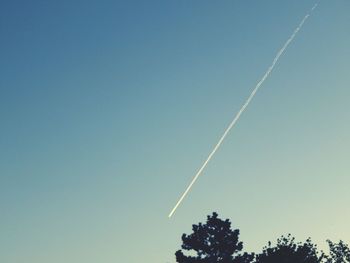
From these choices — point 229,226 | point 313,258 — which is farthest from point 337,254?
point 229,226

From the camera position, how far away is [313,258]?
51531 millimetres

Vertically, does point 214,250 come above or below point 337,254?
below

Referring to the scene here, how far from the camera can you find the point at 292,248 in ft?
173

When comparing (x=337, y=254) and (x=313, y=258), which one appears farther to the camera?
(x=337, y=254)

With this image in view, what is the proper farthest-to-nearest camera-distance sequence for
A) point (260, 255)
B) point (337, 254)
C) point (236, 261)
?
1. point (337, 254)
2. point (260, 255)
3. point (236, 261)

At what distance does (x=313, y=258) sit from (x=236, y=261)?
17336 mm

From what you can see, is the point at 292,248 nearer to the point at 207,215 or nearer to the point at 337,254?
the point at 207,215

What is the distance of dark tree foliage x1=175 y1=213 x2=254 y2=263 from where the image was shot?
40.3 meters

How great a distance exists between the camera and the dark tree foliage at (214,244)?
4028cm

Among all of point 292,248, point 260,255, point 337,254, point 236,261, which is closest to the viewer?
point 236,261

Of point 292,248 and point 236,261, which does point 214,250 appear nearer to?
point 236,261

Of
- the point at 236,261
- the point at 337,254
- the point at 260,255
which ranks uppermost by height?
the point at 337,254

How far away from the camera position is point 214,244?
4075 cm

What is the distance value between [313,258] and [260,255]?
8659mm
